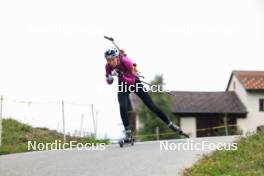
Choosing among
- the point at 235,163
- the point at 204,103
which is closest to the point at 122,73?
the point at 235,163

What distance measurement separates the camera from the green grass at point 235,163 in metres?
10.2

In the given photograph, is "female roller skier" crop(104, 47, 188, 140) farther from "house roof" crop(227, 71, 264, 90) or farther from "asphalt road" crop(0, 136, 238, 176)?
"house roof" crop(227, 71, 264, 90)

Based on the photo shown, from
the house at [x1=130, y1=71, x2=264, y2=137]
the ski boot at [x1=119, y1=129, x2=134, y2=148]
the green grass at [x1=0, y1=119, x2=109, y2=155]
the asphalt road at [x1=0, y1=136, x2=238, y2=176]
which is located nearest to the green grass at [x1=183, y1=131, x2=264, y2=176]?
the asphalt road at [x1=0, y1=136, x2=238, y2=176]

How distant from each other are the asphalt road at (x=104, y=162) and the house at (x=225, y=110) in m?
42.7

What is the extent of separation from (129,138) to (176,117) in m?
42.5

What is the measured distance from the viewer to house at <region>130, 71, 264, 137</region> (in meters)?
56.8

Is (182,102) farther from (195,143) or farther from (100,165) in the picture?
(100,165)

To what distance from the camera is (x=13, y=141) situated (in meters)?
16.6

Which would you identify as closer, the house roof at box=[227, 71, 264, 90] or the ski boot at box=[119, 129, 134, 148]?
the ski boot at box=[119, 129, 134, 148]
